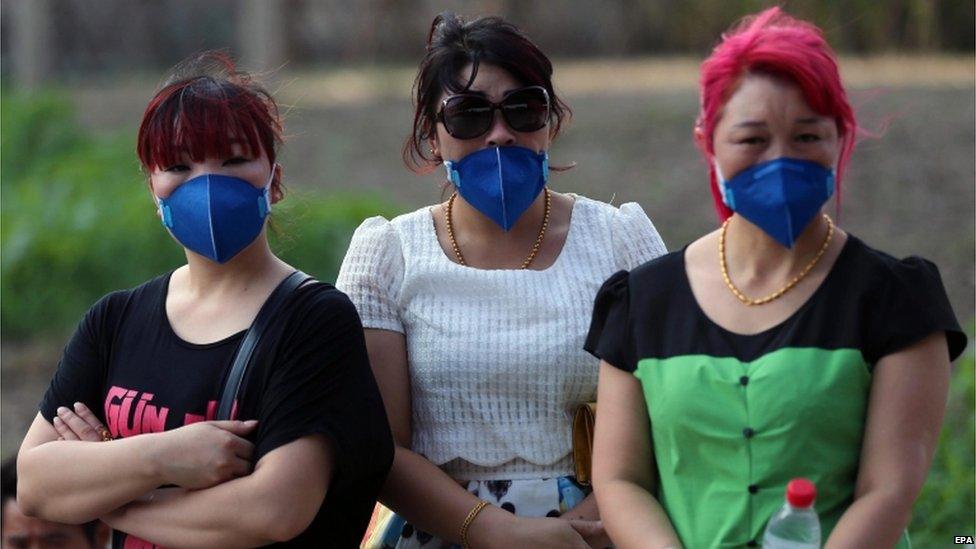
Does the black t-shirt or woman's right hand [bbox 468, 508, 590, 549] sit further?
woman's right hand [bbox 468, 508, 590, 549]

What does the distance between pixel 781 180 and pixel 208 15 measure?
19580 millimetres

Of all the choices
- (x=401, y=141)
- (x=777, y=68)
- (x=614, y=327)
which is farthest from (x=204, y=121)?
(x=401, y=141)

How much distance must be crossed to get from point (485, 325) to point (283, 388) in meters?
0.55

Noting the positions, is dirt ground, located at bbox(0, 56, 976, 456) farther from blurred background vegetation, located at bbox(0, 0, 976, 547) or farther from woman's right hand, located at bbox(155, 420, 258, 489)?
woman's right hand, located at bbox(155, 420, 258, 489)

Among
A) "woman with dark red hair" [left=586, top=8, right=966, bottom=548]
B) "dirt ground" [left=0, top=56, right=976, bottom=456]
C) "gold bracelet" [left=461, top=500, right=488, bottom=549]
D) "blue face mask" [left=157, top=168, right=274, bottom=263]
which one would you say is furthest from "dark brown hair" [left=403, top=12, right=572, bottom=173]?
"dirt ground" [left=0, top=56, right=976, bottom=456]

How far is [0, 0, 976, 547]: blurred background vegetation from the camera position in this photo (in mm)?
8836

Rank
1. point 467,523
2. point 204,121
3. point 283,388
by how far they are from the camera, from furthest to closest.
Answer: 1. point 467,523
2. point 204,121
3. point 283,388

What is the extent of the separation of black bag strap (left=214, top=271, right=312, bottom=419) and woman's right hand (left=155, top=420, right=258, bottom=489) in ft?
0.19

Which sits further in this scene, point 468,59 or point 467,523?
point 468,59

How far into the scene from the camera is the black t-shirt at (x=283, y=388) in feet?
10.2

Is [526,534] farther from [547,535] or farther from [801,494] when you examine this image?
[801,494]

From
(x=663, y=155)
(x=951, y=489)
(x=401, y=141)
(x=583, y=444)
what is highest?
(x=583, y=444)

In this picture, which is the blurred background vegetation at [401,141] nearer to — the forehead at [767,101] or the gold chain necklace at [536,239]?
the gold chain necklace at [536,239]

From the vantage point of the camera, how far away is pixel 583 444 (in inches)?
135
